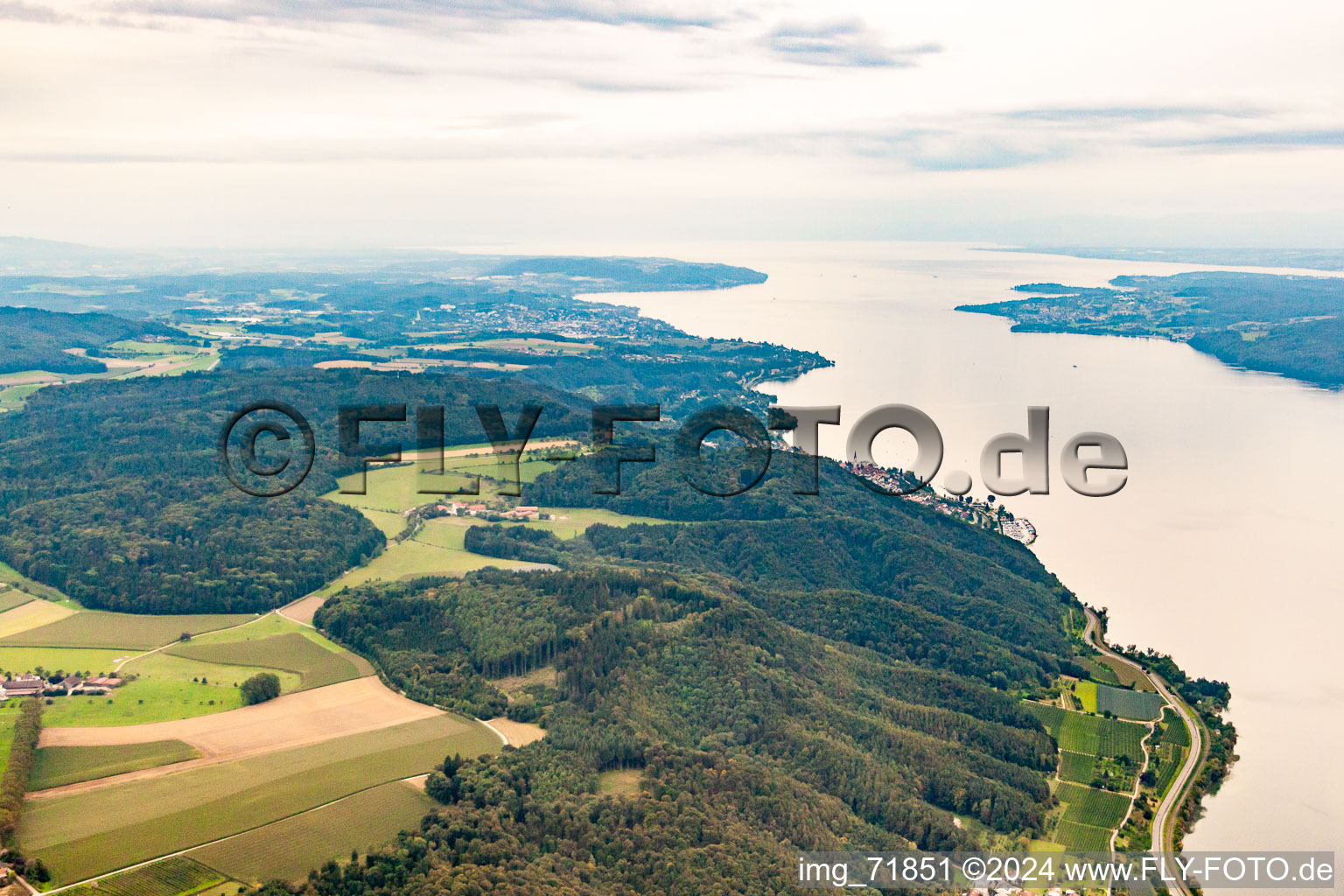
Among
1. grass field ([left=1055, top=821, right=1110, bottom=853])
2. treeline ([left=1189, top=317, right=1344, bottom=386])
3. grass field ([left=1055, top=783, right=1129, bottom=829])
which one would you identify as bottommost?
grass field ([left=1055, top=821, right=1110, bottom=853])

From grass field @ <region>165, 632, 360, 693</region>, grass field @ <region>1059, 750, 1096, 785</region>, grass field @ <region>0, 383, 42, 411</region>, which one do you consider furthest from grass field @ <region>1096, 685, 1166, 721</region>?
grass field @ <region>0, 383, 42, 411</region>

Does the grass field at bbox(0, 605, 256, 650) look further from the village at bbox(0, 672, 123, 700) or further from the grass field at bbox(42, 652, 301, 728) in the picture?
the village at bbox(0, 672, 123, 700)

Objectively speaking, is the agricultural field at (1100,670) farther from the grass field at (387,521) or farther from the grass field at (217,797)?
the grass field at (387,521)

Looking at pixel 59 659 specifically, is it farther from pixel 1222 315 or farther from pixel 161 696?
pixel 1222 315

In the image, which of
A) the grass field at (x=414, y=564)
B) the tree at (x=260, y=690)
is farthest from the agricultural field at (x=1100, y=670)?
the tree at (x=260, y=690)

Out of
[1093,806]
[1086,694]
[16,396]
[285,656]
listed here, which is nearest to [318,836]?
[285,656]

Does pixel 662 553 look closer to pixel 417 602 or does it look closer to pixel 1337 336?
pixel 417 602

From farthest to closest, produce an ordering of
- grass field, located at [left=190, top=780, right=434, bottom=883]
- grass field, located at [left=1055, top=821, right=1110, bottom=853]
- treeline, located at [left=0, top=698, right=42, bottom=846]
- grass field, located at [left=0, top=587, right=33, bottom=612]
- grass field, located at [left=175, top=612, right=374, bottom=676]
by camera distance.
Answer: grass field, located at [left=0, top=587, right=33, bottom=612] < grass field, located at [left=175, top=612, right=374, bottom=676] < grass field, located at [left=1055, top=821, right=1110, bottom=853] < treeline, located at [left=0, top=698, right=42, bottom=846] < grass field, located at [left=190, top=780, right=434, bottom=883]
